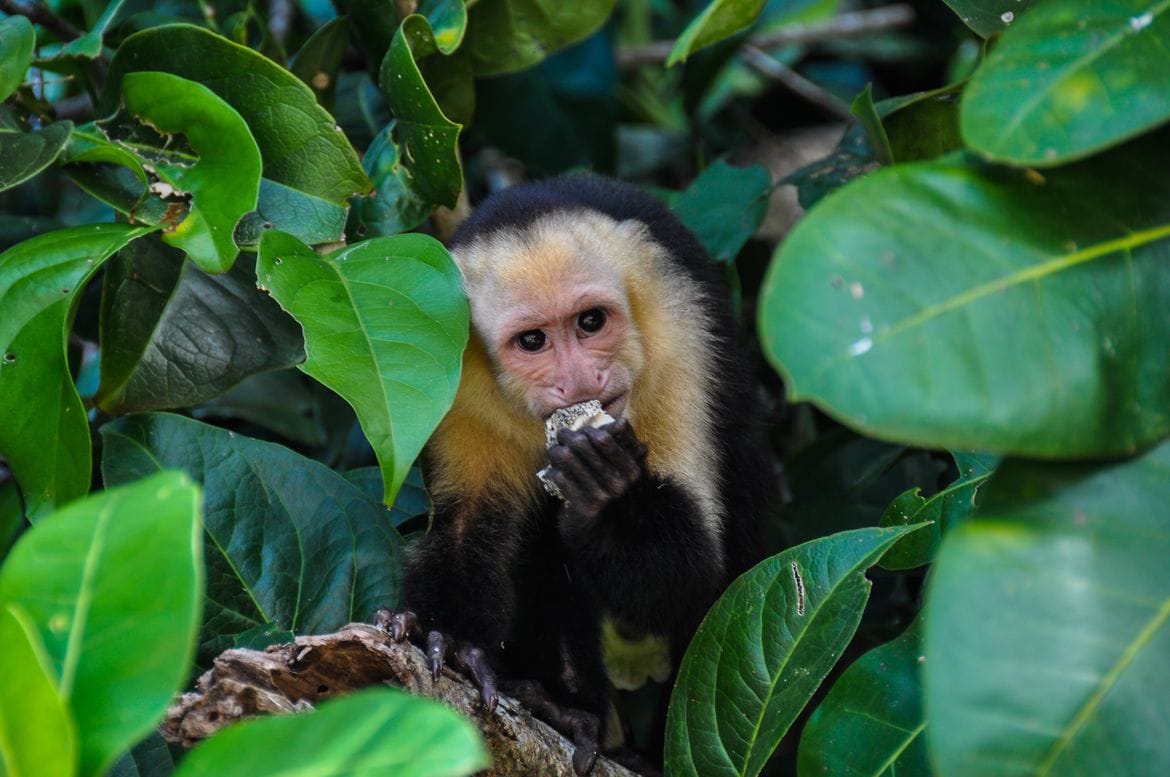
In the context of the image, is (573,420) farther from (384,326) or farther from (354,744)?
(354,744)

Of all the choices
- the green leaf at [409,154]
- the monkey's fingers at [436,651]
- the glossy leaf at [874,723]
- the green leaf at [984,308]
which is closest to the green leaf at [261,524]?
the monkey's fingers at [436,651]

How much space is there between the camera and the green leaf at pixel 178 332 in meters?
2.67

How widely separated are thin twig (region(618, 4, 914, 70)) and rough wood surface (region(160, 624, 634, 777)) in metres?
3.23

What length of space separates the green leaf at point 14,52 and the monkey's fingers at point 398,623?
1342 mm

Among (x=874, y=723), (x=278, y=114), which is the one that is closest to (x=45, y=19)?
(x=278, y=114)

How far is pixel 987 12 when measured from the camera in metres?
2.51

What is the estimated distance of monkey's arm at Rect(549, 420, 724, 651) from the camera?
263cm

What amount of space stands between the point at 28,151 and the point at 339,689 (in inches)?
52.1

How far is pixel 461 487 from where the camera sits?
3.02 m

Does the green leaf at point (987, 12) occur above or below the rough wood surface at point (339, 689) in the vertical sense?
above

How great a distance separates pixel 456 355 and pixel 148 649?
0.89 m

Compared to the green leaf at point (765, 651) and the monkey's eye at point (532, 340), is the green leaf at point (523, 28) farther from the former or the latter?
the green leaf at point (765, 651)

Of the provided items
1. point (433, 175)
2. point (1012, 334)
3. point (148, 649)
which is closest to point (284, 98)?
point (433, 175)

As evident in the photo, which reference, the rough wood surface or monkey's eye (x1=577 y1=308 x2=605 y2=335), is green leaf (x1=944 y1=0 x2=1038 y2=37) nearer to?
monkey's eye (x1=577 y1=308 x2=605 y2=335)
